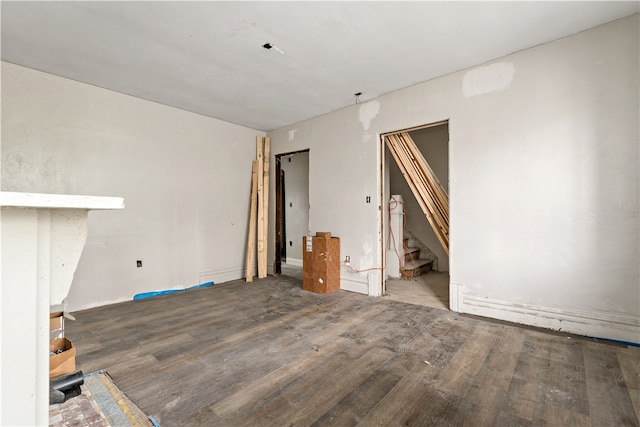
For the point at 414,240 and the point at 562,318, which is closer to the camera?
the point at 562,318

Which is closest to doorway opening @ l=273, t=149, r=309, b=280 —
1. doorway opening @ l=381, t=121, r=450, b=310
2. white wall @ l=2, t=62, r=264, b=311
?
white wall @ l=2, t=62, r=264, b=311

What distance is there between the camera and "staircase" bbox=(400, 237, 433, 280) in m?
4.57

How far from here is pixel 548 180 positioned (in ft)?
8.27

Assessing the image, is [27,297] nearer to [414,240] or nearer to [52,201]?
[52,201]

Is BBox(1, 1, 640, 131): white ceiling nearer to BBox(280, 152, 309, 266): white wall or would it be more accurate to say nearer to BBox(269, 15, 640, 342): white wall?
BBox(269, 15, 640, 342): white wall

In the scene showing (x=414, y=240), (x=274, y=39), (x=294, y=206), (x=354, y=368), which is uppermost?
(x=274, y=39)

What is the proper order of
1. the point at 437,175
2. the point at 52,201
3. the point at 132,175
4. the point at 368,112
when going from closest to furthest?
the point at 52,201
the point at 132,175
the point at 368,112
the point at 437,175

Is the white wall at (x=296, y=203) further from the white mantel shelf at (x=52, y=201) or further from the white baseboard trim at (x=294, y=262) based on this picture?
the white mantel shelf at (x=52, y=201)

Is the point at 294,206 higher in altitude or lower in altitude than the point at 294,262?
higher

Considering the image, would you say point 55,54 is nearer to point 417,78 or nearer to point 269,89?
point 269,89

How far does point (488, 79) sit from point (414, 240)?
3262mm

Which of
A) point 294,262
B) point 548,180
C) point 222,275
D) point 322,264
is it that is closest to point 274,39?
point 322,264

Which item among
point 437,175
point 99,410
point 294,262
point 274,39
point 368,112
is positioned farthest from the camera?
point 294,262

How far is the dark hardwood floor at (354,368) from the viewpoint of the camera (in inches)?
58.2
